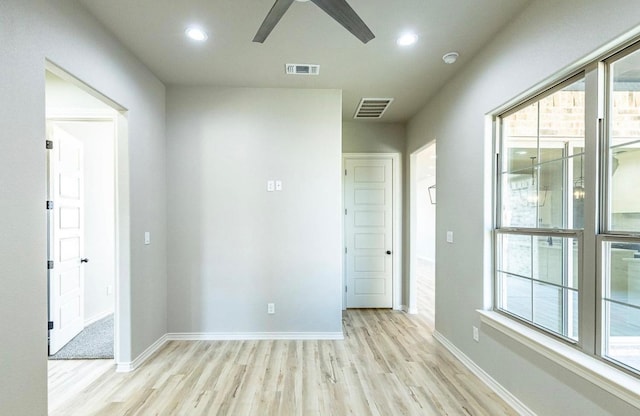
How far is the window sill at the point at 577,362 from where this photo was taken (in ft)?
4.70

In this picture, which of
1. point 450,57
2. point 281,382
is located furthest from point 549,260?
point 281,382

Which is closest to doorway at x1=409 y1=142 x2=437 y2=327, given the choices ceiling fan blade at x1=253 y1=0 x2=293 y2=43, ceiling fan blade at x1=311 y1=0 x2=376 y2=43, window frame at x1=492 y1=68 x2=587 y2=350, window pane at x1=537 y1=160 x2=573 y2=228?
window frame at x1=492 y1=68 x2=587 y2=350

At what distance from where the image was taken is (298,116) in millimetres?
3488

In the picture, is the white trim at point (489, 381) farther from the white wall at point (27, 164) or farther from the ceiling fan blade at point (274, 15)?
the white wall at point (27, 164)

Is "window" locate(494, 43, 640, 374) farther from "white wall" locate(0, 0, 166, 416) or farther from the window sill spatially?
"white wall" locate(0, 0, 166, 416)

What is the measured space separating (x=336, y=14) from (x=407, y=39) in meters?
1.11

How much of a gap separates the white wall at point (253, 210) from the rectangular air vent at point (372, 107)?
536 mm

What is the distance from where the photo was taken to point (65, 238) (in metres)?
3.28

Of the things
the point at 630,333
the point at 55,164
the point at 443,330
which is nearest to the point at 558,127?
the point at 630,333

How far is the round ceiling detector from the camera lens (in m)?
2.70

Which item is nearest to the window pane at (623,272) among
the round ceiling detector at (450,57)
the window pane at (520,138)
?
the window pane at (520,138)

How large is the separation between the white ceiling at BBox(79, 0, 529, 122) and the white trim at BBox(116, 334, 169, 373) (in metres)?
2.79

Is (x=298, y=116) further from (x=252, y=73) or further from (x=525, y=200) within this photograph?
(x=525, y=200)

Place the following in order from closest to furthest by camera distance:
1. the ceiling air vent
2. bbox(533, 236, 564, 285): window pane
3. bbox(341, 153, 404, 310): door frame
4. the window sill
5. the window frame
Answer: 1. the window sill
2. the window frame
3. bbox(533, 236, 564, 285): window pane
4. the ceiling air vent
5. bbox(341, 153, 404, 310): door frame
